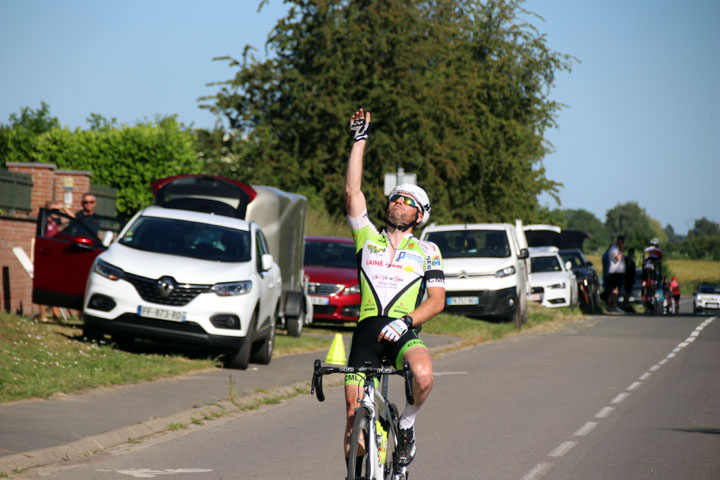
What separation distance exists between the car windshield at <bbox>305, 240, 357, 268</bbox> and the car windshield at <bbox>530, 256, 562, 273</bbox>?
11118 mm

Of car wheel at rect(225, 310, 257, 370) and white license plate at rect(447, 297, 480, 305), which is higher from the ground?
white license plate at rect(447, 297, 480, 305)

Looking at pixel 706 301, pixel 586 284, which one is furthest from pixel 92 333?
pixel 706 301

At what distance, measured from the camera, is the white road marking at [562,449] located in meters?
9.40

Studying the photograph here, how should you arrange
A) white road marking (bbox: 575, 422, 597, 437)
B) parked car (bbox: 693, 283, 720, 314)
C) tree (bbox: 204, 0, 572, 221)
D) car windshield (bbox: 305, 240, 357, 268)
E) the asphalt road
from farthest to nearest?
1. parked car (bbox: 693, 283, 720, 314)
2. tree (bbox: 204, 0, 572, 221)
3. car windshield (bbox: 305, 240, 357, 268)
4. white road marking (bbox: 575, 422, 597, 437)
5. the asphalt road

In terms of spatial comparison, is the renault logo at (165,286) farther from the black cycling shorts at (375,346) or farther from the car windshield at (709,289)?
the car windshield at (709,289)

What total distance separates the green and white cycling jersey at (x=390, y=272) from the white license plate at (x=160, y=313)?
770 centimetres

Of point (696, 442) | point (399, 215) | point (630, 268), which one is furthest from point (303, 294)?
point (630, 268)

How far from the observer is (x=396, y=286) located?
643 cm

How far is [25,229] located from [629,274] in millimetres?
21903

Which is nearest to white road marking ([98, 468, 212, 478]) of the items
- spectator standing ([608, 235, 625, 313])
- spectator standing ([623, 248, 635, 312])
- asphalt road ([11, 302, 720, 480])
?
asphalt road ([11, 302, 720, 480])

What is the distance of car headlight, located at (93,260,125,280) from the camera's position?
46.4 ft

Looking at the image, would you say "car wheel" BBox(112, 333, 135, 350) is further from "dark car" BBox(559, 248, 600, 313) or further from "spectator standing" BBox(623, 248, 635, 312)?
"dark car" BBox(559, 248, 600, 313)

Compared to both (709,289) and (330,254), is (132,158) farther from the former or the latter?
(709,289)

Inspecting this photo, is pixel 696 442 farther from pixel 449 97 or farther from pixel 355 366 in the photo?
pixel 449 97
